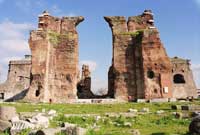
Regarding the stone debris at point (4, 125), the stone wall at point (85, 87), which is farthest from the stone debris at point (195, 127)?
the stone wall at point (85, 87)

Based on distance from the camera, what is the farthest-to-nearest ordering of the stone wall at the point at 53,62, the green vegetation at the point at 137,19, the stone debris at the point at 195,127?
the green vegetation at the point at 137,19 < the stone wall at the point at 53,62 < the stone debris at the point at 195,127

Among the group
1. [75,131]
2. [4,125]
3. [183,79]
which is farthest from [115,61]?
[75,131]

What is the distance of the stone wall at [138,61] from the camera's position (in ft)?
105

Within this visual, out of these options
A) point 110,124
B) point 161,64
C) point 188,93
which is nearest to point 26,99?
point 161,64

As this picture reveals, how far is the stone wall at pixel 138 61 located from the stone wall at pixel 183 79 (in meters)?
18.9

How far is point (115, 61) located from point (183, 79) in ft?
73.2

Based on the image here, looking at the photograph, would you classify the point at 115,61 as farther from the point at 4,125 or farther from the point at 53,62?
the point at 4,125

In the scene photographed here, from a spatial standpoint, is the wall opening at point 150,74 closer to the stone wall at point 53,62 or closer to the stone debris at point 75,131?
the stone wall at point 53,62

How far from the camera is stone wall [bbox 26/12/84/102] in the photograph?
3234 centimetres

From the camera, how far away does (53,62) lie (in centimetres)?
3353

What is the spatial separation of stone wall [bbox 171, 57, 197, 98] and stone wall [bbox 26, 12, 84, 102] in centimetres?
2233

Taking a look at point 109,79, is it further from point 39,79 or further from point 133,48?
point 39,79

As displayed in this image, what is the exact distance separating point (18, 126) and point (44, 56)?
73.7ft

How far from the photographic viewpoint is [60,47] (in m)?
34.2
